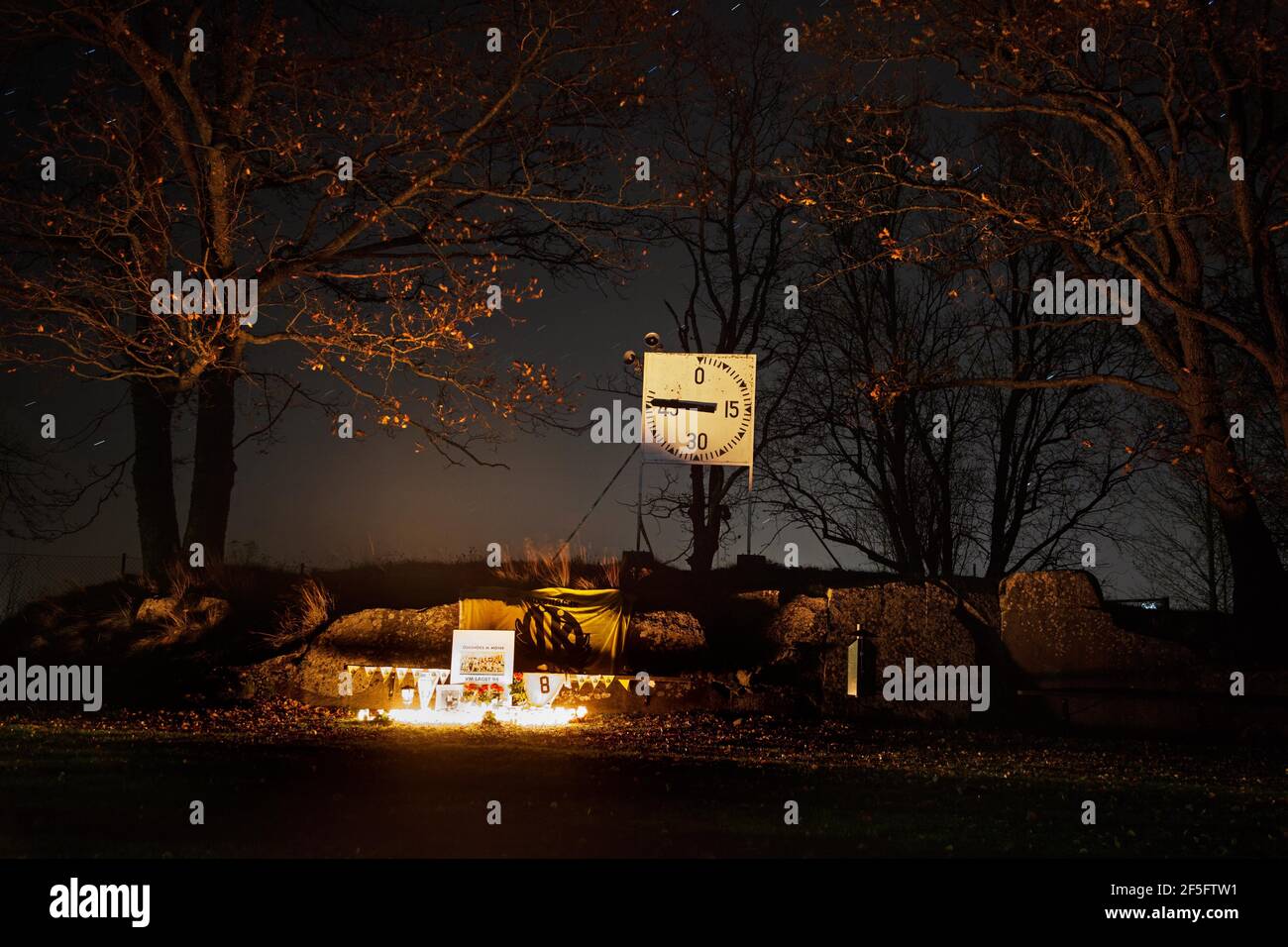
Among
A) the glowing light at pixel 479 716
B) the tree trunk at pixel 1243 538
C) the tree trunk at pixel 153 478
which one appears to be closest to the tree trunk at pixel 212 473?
the tree trunk at pixel 153 478

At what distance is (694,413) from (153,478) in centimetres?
978

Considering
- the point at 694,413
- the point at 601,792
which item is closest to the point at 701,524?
the point at 694,413

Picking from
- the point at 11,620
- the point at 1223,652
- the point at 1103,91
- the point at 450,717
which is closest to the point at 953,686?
the point at 1223,652

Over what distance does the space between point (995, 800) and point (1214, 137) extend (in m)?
12.6

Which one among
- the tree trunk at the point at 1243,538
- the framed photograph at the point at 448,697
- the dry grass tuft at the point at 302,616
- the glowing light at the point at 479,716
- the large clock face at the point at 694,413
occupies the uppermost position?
the large clock face at the point at 694,413

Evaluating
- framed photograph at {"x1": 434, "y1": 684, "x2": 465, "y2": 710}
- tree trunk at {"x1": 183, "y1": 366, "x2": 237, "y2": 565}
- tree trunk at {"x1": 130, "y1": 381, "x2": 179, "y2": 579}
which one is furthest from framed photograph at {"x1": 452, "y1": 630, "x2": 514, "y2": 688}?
tree trunk at {"x1": 130, "y1": 381, "x2": 179, "y2": 579}

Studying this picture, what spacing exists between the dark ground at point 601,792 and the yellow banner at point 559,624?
2.32 metres

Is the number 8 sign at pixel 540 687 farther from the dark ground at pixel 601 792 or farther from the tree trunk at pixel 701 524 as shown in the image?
the tree trunk at pixel 701 524

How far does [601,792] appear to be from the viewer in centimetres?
950

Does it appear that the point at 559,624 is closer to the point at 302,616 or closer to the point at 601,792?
the point at 302,616

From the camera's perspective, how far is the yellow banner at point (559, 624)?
17094 millimetres

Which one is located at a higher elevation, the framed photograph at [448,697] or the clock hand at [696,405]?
the clock hand at [696,405]

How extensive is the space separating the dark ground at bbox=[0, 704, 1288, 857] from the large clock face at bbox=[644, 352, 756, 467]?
425cm
